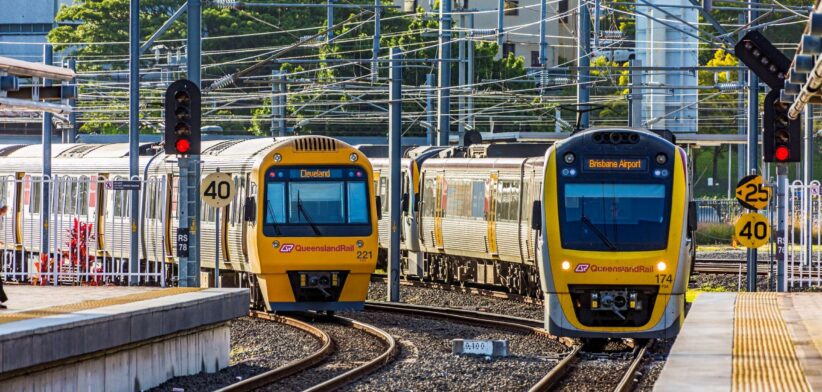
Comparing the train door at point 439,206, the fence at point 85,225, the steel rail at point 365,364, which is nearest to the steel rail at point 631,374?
the steel rail at point 365,364

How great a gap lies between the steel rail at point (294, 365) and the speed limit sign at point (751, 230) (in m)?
6.40

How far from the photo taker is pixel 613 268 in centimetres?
2055

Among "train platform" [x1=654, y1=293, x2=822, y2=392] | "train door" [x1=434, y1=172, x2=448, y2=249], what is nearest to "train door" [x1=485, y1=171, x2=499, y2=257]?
"train door" [x1=434, y1=172, x2=448, y2=249]

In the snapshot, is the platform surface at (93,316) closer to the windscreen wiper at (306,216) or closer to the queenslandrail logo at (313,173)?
the windscreen wiper at (306,216)

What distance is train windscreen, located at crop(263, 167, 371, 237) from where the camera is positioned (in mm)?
26062

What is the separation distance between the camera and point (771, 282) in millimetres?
27891

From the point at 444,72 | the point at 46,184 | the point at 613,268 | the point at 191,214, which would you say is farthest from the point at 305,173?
the point at 444,72

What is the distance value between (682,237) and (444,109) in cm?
1938

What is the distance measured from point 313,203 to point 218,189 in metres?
1.56

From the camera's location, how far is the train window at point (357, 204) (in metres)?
26.3

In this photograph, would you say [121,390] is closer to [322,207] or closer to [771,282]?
[322,207]

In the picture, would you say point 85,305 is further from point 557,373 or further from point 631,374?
point 631,374

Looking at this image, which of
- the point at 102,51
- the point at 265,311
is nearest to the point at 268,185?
the point at 265,311

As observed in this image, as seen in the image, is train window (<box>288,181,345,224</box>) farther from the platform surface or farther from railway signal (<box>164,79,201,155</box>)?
the platform surface
